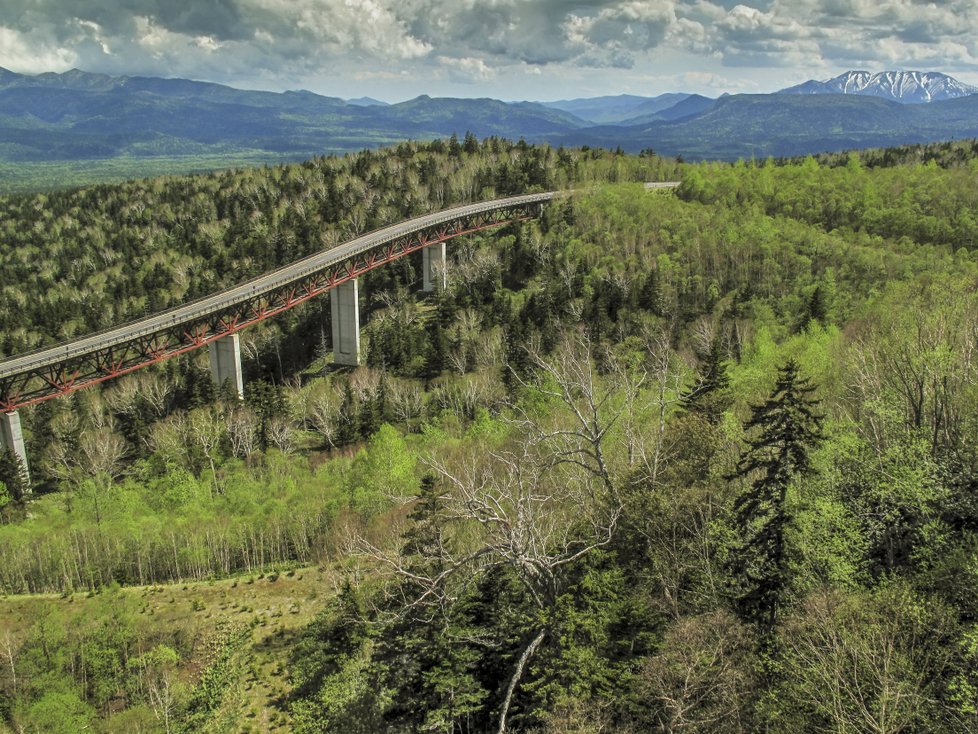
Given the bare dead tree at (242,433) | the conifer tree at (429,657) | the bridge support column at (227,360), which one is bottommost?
the bare dead tree at (242,433)

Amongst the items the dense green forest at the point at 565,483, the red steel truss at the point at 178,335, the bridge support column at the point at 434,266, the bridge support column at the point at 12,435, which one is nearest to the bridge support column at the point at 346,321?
the red steel truss at the point at 178,335

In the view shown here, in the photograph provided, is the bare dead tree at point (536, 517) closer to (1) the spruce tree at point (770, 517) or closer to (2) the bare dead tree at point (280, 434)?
(1) the spruce tree at point (770, 517)

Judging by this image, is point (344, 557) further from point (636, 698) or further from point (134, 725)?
point (636, 698)

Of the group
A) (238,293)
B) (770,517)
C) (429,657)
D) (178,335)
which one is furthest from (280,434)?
(770,517)

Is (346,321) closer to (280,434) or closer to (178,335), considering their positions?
(178,335)

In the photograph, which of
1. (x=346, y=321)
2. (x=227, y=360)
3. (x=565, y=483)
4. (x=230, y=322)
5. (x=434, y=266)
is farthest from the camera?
(x=434, y=266)

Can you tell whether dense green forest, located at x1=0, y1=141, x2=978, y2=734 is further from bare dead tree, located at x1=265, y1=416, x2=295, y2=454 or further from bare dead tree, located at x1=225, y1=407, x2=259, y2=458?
bare dead tree, located at x1=265, y1=416, x2=295, y2=454
